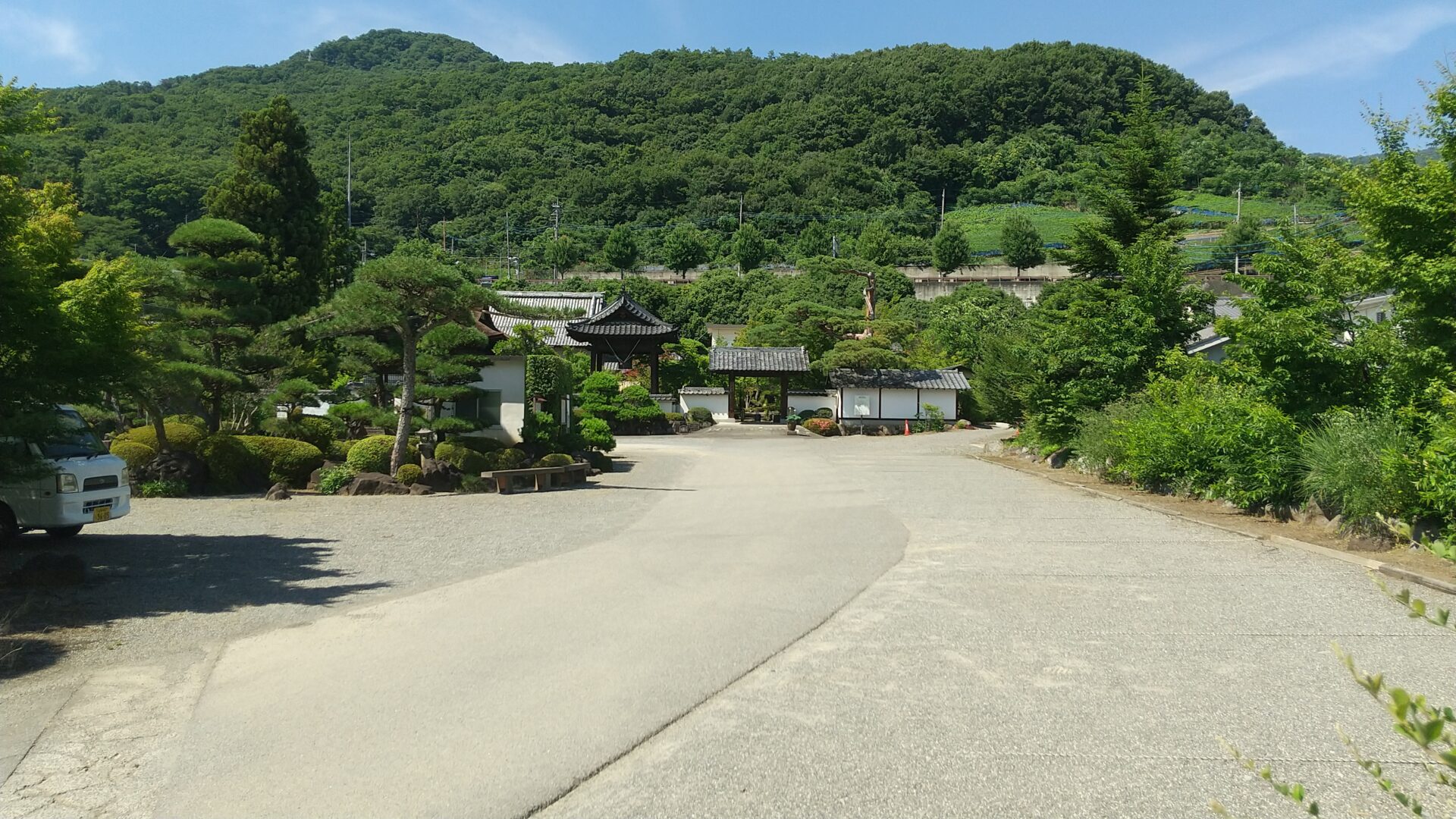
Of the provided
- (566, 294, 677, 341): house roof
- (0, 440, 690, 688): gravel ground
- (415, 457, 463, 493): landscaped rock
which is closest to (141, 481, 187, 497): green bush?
(0, 440, 690, 688): gravel ground

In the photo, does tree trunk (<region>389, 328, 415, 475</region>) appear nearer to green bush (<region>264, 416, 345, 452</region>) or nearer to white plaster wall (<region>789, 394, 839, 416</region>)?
green bush (<region>264, 416, 345, 452</region>)

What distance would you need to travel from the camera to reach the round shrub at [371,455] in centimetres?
1505

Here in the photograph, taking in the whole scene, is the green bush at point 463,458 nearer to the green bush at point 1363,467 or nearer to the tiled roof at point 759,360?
the green bush at point 1363,467

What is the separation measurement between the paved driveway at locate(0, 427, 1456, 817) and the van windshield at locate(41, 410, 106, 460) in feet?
14.6

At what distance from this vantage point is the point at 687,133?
10838 cm

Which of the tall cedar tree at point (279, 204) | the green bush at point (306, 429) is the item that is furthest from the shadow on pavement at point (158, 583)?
the tall cedar tree at point (279, 204)

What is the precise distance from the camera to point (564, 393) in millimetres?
21250

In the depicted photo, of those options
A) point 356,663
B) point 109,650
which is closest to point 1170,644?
point 356,663

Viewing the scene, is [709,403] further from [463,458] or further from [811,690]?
[811,690]

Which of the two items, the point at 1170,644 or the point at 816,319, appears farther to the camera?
the point at 816,319

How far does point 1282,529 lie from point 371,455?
524 inches

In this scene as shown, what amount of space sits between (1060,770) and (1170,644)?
2509 millimetres

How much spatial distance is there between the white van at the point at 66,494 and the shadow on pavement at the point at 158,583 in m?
0.32

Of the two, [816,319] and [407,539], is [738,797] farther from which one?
[816,319]
